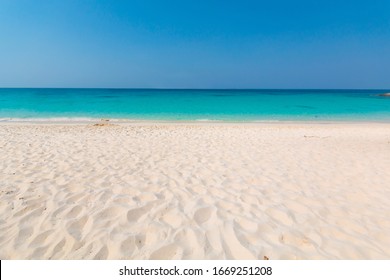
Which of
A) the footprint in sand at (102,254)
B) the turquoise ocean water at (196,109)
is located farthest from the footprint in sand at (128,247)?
the turquoise ocean water at (196,109)

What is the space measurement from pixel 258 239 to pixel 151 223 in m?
1.39

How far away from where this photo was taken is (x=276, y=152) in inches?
285

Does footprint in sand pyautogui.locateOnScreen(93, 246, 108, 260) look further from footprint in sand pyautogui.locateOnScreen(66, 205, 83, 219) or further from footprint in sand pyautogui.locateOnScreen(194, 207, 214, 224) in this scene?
footprint in sand pyautogui.locateOnScreen(194, 207, 214, 224)

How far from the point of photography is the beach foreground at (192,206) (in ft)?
8.96

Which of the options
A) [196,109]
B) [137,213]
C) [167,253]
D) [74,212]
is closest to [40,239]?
[74,212]

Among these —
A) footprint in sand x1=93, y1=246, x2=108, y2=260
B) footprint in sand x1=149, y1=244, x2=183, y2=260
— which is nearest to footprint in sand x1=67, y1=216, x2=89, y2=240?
footprint in sand x1=93, y1=246, x2=108, y2=260

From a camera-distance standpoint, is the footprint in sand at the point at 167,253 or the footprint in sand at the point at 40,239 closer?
the footprint in sand at the point at 167,253

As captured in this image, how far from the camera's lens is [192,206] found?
3656 mm

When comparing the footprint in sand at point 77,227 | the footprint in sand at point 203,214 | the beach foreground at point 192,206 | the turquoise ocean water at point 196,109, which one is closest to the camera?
the beach foreground at point 192,206

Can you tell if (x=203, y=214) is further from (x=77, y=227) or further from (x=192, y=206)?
(x=77, y=227)

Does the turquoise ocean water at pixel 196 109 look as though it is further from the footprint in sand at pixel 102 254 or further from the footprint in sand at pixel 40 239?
the footprint in sand at pixel 102 254

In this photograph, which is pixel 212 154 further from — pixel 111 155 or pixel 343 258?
pixel 343 258

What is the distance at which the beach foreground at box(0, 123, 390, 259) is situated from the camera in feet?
8.96
